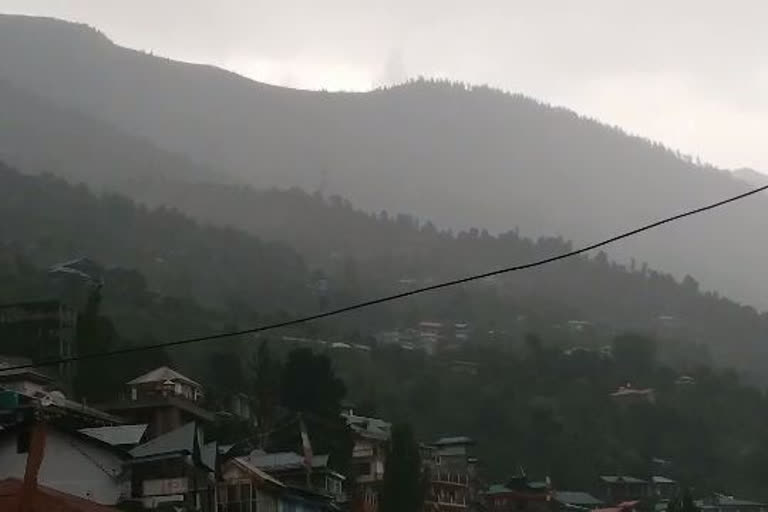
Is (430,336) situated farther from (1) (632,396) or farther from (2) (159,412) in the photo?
(2) (159,412)

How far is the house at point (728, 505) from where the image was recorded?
297ft

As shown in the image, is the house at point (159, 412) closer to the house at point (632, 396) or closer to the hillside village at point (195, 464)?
the hillside village at point (195, 464)

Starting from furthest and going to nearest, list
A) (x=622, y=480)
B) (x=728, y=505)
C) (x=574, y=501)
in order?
1. (x=622, y=480)
2. (x=728, y=505)
3. (x=574, y=501)

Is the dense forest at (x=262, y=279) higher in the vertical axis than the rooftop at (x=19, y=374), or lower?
higher

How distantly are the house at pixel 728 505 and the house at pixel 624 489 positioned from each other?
12.6 ft

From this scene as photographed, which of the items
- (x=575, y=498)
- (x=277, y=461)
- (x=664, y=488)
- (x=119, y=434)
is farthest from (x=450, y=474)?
(x=119, y=434)

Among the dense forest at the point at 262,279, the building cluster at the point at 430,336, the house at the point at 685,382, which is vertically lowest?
the house at the point at 685,382

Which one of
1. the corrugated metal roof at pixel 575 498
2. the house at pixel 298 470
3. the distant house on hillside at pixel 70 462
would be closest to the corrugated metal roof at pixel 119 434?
the distant house on hillside at pixel 70 462

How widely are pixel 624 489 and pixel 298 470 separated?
147ft

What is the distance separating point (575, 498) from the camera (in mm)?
87750

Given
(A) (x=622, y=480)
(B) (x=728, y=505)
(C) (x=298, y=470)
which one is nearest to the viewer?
(C) (x=298, y=470)

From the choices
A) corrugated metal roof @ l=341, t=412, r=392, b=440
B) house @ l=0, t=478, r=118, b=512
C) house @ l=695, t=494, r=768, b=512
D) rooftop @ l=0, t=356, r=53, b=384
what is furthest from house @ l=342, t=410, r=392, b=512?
house @ l=0, t=478, r=118, b=512

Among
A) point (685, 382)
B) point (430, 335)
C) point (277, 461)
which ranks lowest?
point (277, 461)

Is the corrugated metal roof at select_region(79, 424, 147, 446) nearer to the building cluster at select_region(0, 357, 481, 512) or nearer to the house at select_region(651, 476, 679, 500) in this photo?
the building cluster at select_region(0, 357, 481, 512)
